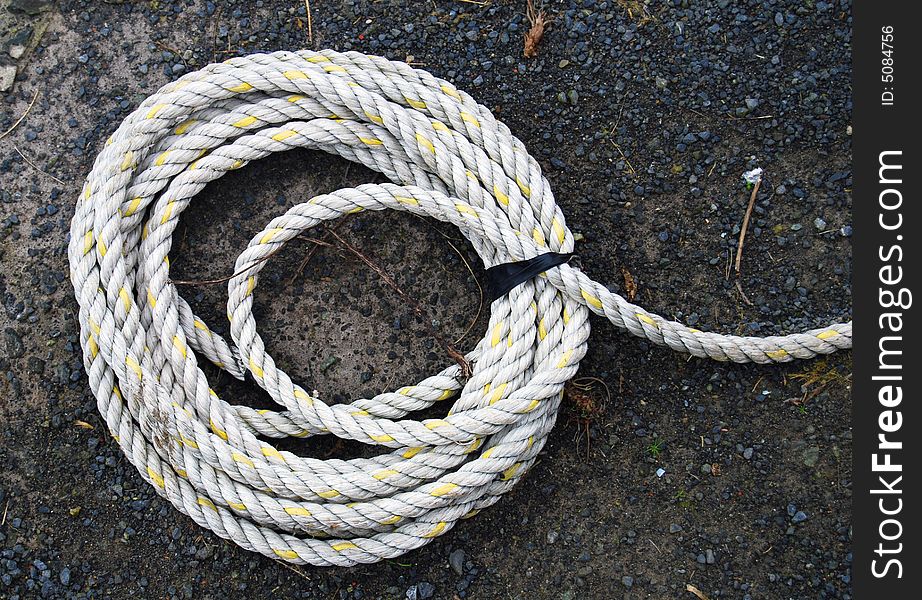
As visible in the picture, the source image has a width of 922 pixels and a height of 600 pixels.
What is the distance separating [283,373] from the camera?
2.09m

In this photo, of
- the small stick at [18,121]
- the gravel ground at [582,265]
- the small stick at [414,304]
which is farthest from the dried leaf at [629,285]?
the small stick at [18,121]

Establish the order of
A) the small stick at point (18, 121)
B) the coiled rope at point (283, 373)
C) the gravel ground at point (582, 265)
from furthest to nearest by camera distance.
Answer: the small stick at point (18, 121)
the gravel ground at point (582, 265)
the coiled rope at point (283, 373)

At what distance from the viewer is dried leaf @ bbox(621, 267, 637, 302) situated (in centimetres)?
224

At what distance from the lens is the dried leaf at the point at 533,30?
232 cm

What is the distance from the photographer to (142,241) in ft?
7.03

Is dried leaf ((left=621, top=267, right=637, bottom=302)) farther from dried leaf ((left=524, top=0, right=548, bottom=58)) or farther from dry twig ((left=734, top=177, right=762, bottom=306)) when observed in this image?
dried leaf ((left=524, top=0, right=548, bottom=58))

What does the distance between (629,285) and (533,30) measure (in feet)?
2.61

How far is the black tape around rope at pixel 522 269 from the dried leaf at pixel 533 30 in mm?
666

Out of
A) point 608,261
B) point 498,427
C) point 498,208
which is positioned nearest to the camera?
point 498,427

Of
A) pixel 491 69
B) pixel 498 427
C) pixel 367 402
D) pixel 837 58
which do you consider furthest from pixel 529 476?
pixel 837 58

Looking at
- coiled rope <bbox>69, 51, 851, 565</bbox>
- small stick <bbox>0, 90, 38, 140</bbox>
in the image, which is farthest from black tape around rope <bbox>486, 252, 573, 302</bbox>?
small stick <bbox>0, 90, 38, 140</bbox>

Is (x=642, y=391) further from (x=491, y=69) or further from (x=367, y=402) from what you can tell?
(x=491, y=69)

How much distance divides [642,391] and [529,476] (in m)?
0.39

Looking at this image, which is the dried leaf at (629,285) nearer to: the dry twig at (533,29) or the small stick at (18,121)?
the dry twig at (533,29)
